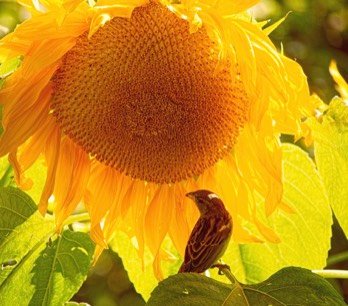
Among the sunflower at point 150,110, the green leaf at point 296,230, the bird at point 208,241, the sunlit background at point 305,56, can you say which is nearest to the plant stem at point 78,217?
the sunflower at point 150,110

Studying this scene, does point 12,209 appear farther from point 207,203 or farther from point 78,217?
point 207,203

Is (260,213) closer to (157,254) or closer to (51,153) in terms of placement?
(157,254)

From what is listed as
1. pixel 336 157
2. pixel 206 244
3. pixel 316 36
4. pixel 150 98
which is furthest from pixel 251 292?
pixel 316 36

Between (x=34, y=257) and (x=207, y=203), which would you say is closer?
(x=207, y=203)

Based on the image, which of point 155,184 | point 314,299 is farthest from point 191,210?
point 314,299

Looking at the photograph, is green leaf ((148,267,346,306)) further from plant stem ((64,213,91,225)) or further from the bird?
plant stem ((64,213,91,225))

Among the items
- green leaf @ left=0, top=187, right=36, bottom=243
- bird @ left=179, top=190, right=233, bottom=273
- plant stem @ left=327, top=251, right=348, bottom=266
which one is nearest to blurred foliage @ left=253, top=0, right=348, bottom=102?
plant stem @ left=327, top=251, right=348, bottom=266
